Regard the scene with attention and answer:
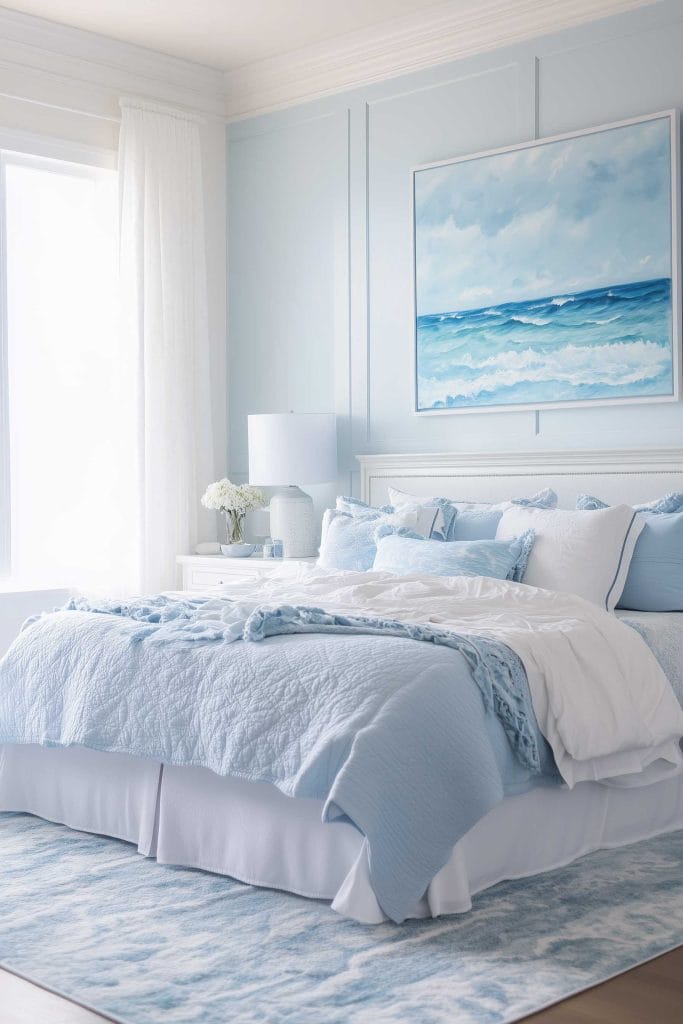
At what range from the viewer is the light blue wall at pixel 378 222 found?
4.91m

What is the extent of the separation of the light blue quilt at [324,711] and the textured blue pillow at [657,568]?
107 cm

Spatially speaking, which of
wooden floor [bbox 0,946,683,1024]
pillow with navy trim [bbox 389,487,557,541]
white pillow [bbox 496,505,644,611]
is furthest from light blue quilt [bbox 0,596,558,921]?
pillow with navy trim [bbox 389,487,557,541]

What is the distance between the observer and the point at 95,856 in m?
3.57

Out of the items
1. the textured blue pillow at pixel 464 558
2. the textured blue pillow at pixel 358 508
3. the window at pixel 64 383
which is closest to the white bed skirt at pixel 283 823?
the textured blue pillow at pixel 464 558

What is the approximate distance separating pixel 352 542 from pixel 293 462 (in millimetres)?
877

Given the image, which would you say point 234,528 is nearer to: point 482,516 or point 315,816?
point 482,516

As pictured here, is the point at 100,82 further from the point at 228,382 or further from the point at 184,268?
the point at 228,382

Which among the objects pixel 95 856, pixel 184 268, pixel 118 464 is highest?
pixel 184 268

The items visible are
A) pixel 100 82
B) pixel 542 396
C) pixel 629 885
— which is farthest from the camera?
pixel 100 82

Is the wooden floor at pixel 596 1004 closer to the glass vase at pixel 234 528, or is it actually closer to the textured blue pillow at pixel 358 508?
the textured blue pillow at pixel 358 508

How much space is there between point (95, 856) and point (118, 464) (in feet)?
8.86

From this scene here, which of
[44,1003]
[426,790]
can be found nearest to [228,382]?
[426,790]

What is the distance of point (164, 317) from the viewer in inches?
238

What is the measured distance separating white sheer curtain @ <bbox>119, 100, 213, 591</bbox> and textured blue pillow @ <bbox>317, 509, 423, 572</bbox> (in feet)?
4.25
